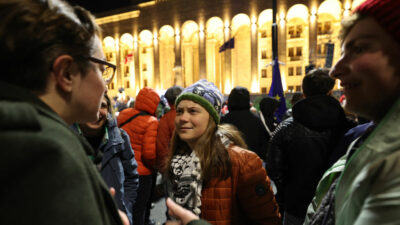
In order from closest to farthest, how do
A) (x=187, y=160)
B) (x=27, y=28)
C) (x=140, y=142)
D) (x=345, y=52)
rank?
1. (x=27, y=28)
2. (x=345, y=52)
3. (x=187, y=160)
4. (x=140, y=142)

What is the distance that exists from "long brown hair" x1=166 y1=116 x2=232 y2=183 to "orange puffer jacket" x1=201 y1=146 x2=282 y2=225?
0.06 metres

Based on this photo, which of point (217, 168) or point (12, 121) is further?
A: point (217, 168)

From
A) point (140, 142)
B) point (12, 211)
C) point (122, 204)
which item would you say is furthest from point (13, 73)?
point (140, 142)

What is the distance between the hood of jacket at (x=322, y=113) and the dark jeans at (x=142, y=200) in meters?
2.71

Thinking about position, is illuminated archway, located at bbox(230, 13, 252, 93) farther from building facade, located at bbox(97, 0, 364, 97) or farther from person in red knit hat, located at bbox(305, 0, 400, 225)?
person in red knit hat, located at bbox(305, 0, 400, 225)

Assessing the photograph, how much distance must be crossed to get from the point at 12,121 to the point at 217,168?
5.09 feet

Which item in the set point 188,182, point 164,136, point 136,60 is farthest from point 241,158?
point 136,60

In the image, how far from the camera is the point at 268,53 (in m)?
32.7

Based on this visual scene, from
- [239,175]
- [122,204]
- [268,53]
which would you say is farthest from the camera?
[268,53]

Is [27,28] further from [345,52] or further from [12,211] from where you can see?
[345,52]

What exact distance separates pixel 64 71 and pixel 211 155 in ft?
4.48

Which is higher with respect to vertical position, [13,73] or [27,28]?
[27,28]

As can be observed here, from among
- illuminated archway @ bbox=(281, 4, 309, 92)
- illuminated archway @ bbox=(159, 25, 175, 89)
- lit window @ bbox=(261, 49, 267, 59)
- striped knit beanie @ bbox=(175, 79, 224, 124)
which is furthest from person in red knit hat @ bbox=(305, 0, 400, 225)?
illuminated archway @ bbox=(159, 25, 175, 89)

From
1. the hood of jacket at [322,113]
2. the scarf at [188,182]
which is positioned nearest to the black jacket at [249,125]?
the hood of jacket at [322,113]
